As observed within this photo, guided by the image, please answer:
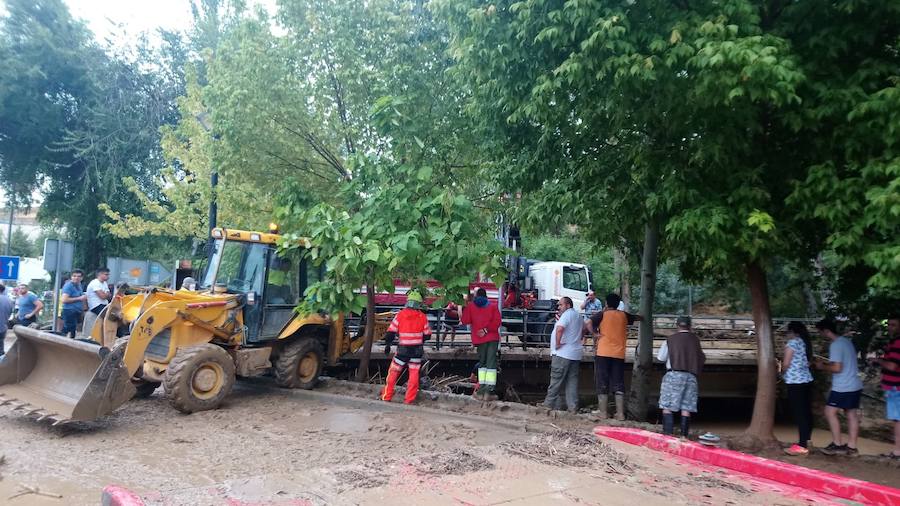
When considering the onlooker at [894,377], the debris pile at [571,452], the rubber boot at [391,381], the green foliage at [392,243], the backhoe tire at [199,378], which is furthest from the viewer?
the rubber boot at [391,381]

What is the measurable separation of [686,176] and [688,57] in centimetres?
140

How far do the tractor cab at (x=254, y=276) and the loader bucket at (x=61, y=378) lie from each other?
2.07 metres

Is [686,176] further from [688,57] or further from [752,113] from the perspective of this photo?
[688,57]

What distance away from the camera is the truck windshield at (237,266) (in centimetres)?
905

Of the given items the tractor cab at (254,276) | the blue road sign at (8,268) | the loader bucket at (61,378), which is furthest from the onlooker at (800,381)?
the blue road sign at (8,268)

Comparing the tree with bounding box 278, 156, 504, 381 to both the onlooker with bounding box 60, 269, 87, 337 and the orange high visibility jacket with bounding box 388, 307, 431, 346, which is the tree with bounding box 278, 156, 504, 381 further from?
the onlooker with bounding box 60, 269, 87, 337

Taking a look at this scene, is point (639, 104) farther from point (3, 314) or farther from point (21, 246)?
point (21, 246)

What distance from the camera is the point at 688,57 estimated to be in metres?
6.02

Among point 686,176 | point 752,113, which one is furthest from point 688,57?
point 686,176

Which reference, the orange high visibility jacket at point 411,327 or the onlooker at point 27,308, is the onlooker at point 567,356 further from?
the onlooker at point 27,308

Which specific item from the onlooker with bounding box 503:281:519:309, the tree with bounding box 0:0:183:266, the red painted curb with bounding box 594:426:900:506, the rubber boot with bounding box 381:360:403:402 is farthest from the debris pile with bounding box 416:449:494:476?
the tree with bounding box 0:0:183:266

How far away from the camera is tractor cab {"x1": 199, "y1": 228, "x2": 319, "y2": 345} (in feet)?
29.7

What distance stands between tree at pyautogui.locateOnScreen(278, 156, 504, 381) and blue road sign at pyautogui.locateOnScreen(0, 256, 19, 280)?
8.26 metres

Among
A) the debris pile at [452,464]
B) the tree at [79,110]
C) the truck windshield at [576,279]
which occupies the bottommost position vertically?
the debris pile at [452,464]
